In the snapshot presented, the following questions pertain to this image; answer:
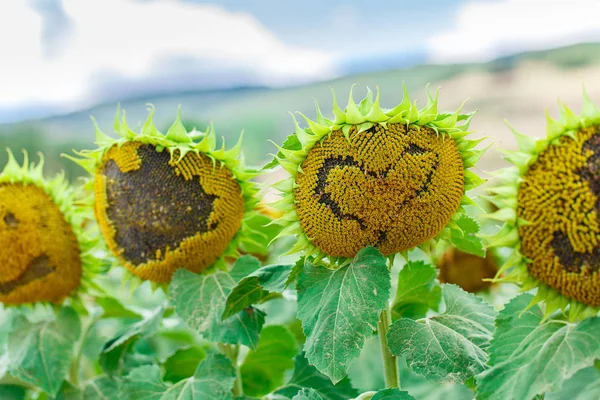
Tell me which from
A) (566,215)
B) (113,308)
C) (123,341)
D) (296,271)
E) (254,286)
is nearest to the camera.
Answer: (566,215)

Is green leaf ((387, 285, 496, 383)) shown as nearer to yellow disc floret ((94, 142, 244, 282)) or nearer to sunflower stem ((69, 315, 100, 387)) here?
yellow disc floret ((94, 142, 244, 282))

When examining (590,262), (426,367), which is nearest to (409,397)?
(426,367)

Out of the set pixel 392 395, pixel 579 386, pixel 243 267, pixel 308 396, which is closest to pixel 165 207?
pixel 243 267

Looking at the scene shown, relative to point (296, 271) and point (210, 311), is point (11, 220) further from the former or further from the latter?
point (296, 271)

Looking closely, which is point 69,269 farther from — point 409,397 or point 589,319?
point 589,319

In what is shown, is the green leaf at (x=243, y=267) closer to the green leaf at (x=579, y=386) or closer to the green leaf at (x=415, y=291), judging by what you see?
the green leaf at (x=415, y=291)

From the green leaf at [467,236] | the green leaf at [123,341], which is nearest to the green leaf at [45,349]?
the green leaf at [123,341]

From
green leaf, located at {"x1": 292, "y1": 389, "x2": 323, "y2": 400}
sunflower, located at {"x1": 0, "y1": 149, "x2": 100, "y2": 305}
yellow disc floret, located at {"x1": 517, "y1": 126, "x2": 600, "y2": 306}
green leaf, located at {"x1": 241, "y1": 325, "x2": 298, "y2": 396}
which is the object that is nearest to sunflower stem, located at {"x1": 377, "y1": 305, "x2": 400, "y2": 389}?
green leaf, located at {"x1": 292, "y1": 389, "x2": 323, "y2": 400}
